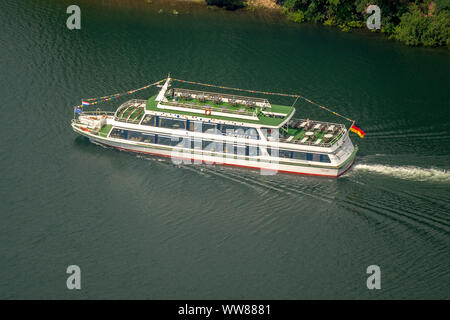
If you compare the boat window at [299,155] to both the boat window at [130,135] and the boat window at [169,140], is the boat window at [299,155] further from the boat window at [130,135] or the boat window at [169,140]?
the boat window at [130,135]

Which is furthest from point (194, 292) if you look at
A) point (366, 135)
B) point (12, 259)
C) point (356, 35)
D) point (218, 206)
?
point (356, 35)

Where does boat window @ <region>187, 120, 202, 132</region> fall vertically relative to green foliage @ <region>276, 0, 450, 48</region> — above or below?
below

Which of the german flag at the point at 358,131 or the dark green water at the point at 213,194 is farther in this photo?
the german flag at the point at 358,131

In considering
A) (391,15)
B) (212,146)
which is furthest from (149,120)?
(391,15)

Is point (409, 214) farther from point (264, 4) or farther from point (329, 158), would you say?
point (264, 4)

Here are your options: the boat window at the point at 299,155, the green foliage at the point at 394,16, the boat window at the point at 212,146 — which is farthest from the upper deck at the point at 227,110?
the green foliage at the point at 394,16

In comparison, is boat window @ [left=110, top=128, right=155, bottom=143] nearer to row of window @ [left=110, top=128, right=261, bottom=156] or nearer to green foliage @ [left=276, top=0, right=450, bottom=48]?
row of window @ [left=110, top=128, right=261, bottom=156]

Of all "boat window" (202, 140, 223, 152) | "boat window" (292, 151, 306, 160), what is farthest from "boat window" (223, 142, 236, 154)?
"boat window" (292, 151, 306, 160)
